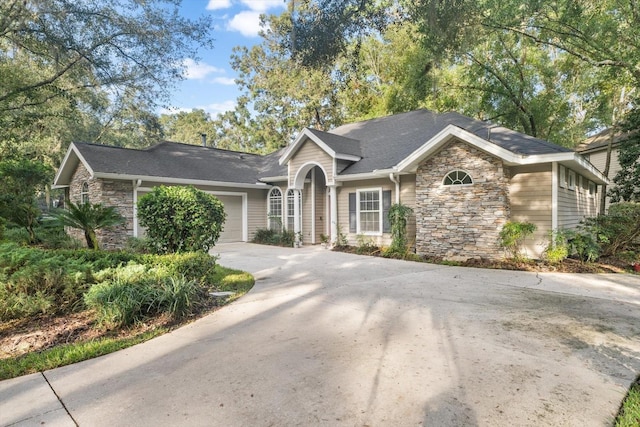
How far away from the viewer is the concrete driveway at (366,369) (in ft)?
8.33

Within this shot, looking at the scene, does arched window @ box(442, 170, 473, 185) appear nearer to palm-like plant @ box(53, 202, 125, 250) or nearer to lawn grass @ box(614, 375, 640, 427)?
lawn grass @ box(614, 375, 640, 427)

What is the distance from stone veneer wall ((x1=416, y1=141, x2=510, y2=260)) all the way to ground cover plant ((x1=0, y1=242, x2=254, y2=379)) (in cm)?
620

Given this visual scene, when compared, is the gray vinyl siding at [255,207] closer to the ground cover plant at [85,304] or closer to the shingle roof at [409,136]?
the shingle roof at [409,136]

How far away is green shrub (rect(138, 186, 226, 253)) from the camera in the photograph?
6.88 m

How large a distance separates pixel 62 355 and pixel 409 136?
42.3 feet

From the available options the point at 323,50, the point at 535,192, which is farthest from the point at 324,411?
the point at 535,192

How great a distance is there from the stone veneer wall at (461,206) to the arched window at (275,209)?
725 cm

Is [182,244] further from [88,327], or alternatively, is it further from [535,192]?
[535,192]

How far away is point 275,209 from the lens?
16.2 m

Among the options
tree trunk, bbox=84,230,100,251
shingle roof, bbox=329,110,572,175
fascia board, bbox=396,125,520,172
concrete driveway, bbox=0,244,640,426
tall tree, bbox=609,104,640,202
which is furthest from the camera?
tall tree, bbox=609,104,640,202

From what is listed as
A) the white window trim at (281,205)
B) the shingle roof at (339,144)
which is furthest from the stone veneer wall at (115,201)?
the shingle roof at (339,144)

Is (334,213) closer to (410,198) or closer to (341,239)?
(341,239)

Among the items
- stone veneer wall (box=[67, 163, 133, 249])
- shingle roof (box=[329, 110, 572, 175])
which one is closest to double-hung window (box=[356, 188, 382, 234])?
shingle roof (box=[329, 110, 572, 175])

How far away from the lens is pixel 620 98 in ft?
59.9
